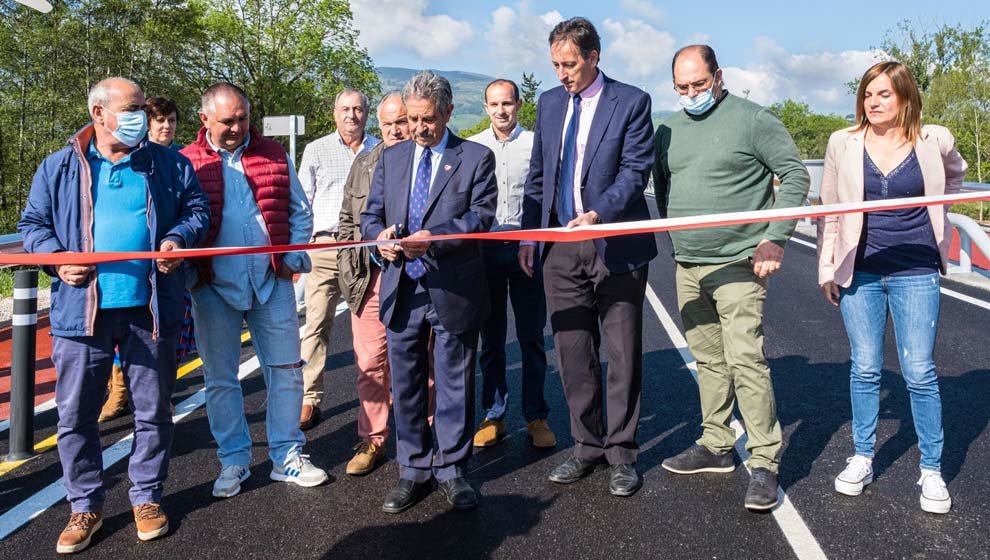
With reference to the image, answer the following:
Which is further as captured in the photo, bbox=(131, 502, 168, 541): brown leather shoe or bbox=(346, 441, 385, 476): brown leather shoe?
bbox=(346, 441, 385, 476): brown leather shoe

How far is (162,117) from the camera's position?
17.7ft

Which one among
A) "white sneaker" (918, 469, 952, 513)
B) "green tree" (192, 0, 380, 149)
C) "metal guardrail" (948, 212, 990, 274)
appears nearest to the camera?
"white sneaker" (918, 469, 952, 513)

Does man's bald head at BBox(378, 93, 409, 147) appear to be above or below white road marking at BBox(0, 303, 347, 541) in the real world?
above

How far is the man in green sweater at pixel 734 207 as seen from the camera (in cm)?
400

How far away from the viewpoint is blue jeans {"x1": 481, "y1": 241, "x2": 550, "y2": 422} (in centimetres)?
495

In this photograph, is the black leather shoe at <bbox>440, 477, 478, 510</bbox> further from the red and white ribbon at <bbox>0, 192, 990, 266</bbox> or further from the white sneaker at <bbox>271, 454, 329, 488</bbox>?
the red and white ribbon at <bbox>0, 192, 990, 266</bbox>

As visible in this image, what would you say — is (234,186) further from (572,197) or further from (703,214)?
(703,214)

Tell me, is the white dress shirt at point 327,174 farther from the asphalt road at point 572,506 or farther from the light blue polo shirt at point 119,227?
the light blue polo shirt at point 119,227

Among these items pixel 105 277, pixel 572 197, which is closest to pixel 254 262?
pixel 105 277

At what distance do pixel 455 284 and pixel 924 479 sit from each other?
2.39 meters

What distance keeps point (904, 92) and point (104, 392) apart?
388 centimetres

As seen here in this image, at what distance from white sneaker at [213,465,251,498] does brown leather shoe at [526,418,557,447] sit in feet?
5.33

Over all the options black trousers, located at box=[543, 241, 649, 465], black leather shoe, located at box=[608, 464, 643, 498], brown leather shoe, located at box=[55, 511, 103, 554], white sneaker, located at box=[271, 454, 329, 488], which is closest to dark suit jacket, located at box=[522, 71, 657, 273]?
black trousers, located at box=[543, 241, 649, 465]

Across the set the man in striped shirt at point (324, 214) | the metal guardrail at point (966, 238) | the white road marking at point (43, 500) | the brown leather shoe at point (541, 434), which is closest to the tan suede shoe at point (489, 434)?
the brown leather shoe at point (541, 434)
